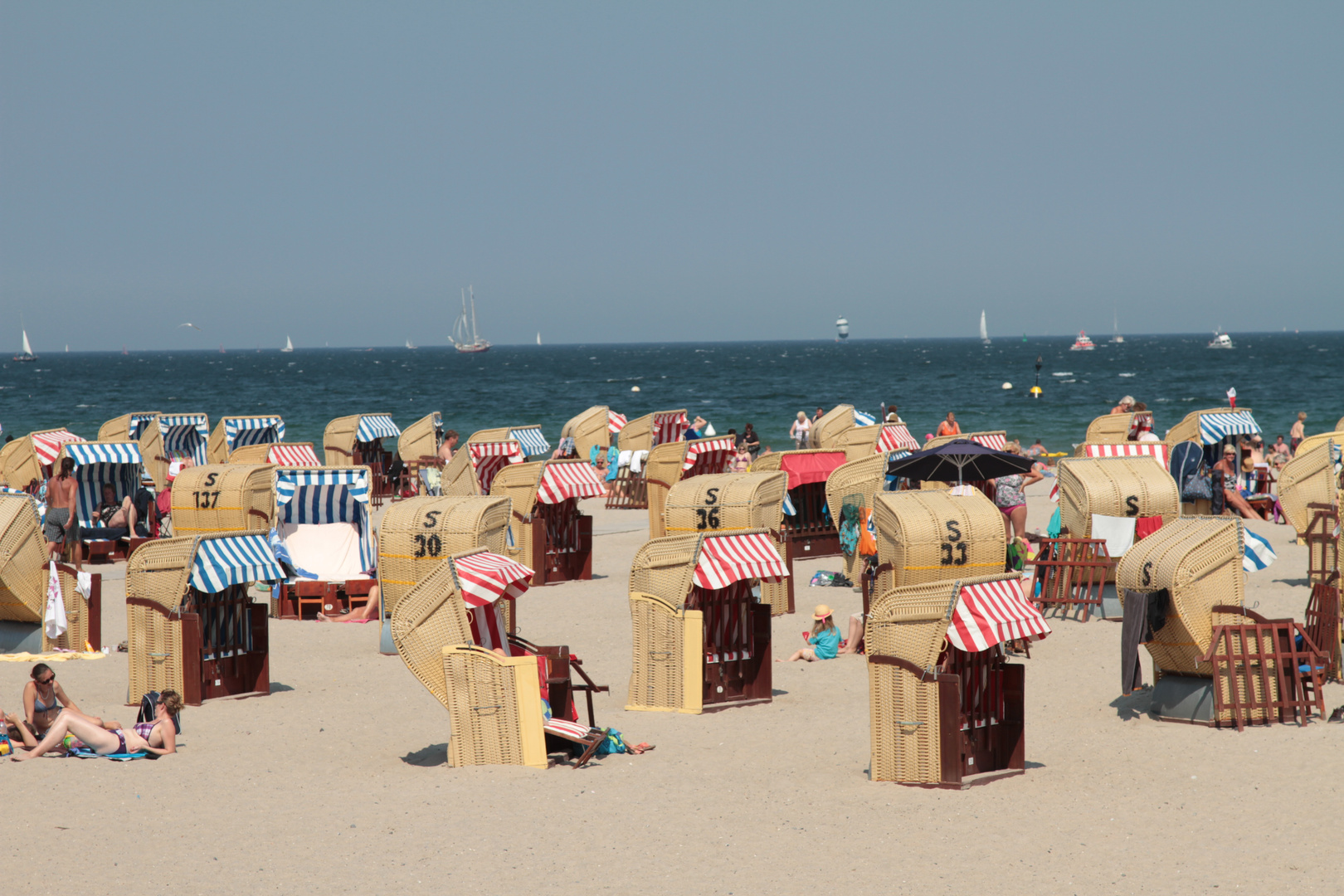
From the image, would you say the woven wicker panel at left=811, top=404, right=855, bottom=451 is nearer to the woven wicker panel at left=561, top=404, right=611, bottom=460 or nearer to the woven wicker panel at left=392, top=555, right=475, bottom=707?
the woven wicker panel at left=561, top=404, right=611, bottom=460

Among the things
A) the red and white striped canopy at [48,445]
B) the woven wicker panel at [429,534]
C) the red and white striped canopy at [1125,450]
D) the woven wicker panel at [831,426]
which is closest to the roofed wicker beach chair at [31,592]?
the woven wicker panel at [429,534]

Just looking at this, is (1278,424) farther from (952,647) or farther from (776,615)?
(952,647)

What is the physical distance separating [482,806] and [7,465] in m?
19.0

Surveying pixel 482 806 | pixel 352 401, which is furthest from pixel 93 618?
pixel 352 401

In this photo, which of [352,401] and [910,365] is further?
[910,365]

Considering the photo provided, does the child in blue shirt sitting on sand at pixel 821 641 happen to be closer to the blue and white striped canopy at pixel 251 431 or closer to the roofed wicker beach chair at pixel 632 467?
the roofed wicker beach chair at pixel 632 467

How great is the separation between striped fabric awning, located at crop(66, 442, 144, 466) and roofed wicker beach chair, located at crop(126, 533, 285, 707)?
10021 millimetres

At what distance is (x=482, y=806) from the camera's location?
7727 mm

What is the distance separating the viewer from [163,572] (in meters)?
10.6

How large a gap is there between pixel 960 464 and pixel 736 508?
2.76 metres

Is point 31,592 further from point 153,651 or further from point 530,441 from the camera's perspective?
point 530,441

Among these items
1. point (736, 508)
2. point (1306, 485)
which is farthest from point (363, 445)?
point (1306, 485)

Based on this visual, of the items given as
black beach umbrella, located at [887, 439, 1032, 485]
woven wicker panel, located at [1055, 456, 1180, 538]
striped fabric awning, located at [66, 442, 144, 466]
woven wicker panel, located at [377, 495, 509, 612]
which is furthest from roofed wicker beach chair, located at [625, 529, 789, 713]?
striped fabric awning, located at [66, 442, 144, 466]

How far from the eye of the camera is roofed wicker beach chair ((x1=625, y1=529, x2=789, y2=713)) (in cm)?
1022
